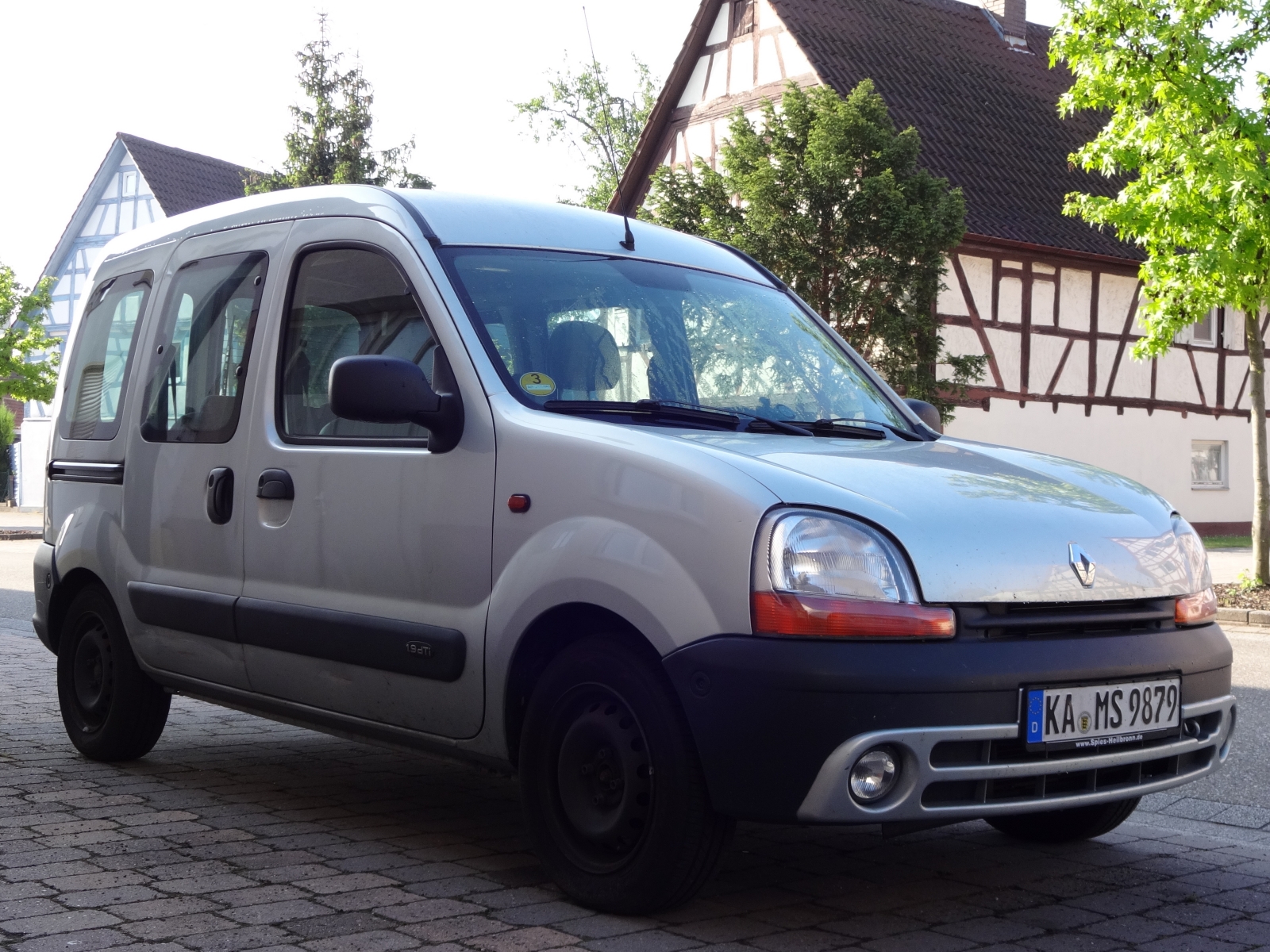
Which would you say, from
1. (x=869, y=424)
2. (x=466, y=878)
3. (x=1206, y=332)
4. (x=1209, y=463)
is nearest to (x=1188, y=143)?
(x=869, y=424)

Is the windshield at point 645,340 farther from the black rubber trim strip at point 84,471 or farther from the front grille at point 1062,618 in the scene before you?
the black rubber trim strip at point 84,471

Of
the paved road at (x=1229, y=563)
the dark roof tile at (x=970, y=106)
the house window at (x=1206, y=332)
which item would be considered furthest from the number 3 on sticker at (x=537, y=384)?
the house window at (x=1206, y=332)

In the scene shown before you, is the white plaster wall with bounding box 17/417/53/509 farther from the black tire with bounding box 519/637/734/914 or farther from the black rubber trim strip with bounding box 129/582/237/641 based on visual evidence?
the black tire with bounding box 519/637/734/914

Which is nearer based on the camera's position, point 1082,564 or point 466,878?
point 1082,564

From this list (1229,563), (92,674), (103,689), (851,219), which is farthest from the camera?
(851,219)

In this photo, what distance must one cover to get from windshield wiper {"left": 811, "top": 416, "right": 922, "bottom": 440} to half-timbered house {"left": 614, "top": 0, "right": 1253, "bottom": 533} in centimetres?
2177

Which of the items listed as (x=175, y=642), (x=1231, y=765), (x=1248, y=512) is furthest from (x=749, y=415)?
(x=1248, y=512)

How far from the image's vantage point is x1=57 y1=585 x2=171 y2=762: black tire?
6246 millimetres

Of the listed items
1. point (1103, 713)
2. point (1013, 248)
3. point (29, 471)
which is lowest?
point (1103, 713)

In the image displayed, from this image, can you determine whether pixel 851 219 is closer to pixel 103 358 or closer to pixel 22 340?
pixel 103 358

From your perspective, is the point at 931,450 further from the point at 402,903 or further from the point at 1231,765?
the point at 1231,765

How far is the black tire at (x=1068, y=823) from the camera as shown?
508 centimetres

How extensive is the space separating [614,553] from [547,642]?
16.6 inches

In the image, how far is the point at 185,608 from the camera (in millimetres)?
5633
